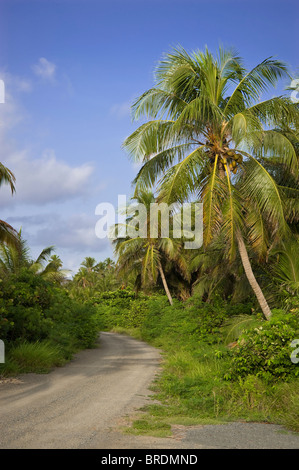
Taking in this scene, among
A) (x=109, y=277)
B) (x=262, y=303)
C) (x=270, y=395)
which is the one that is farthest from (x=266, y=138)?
(x=109, y=277)

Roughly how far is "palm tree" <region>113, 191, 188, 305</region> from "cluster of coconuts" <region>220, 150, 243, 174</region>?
11.3 metres

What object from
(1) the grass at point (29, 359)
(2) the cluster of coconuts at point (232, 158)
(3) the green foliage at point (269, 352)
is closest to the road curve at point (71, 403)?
(1) the grass at point (29, 359)

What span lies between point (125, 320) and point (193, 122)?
79.1ft

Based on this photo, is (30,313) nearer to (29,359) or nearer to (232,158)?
(29,359)

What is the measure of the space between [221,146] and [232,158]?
48cm

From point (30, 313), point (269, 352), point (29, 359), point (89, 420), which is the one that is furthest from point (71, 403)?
point (30, 313)

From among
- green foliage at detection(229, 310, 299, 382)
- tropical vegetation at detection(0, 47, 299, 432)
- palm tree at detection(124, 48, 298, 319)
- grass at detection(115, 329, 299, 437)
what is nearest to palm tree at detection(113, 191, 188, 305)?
tropical vegetation at detection(0, 47, 299, 432)

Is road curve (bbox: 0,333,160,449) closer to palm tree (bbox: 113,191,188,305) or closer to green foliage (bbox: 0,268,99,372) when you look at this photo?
green foliage (bbox: 0,268,99,372)

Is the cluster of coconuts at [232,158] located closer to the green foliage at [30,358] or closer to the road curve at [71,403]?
the road curve at [71,403]

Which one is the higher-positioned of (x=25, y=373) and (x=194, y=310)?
(x=194, y=310)

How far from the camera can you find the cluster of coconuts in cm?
1192

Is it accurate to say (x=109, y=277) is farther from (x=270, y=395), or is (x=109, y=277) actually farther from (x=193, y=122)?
(x=270, y=395)

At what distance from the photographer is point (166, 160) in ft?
42.6

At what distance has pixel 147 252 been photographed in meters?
24.3
